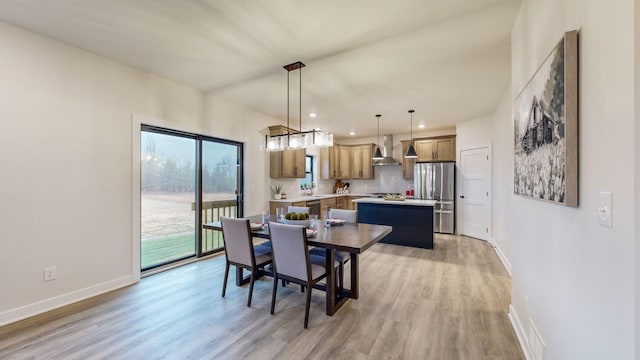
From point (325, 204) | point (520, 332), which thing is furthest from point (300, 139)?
point (325, 204)

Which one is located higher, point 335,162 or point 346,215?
point 335,162

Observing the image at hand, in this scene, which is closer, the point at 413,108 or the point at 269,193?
the point at 413,108

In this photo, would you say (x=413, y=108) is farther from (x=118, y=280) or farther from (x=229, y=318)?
(x=118, y=280)

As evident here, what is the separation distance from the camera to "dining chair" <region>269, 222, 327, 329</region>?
7.43 ft

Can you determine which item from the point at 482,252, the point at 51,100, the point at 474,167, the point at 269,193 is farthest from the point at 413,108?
the point at 51,100

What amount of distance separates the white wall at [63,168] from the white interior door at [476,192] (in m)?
5.90

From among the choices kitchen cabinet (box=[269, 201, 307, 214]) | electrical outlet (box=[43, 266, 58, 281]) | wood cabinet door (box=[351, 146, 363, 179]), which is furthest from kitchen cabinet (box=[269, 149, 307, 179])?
electrical outlet (box=[43, 266, 58, 281])

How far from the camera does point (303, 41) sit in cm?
255

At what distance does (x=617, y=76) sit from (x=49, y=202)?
4.12 metres

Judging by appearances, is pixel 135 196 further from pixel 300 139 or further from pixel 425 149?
pixel 425 149

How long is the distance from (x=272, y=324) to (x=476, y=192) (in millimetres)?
5102

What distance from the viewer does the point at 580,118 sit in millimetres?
1181

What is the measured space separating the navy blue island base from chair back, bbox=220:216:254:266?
300cm

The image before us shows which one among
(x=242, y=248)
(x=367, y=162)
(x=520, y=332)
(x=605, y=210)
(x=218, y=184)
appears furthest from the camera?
(x=367, y=162)
